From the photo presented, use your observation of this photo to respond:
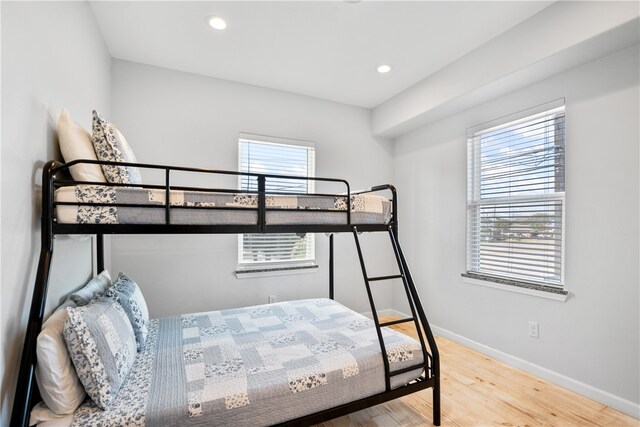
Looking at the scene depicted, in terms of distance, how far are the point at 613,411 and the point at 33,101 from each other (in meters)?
3.55

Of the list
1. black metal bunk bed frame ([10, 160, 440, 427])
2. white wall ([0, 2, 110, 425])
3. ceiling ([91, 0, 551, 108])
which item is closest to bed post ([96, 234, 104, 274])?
white wall ([0, 2, 110, 425])

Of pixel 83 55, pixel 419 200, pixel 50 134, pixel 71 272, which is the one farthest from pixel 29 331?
pixel 419 200

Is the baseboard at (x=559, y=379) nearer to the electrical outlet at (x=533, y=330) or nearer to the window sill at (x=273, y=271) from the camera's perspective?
the electrical outlet at (x=533, y=330)

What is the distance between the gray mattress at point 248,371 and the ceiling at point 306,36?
6.94 feet

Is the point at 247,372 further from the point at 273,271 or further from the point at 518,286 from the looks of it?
the point at 518,286

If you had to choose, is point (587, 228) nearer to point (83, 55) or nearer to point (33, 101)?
point (33, 101)

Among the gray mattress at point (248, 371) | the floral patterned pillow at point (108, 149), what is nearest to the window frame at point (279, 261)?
the gray mattress at point (248, 371)

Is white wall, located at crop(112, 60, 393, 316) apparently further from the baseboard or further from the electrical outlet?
the electrical outlet

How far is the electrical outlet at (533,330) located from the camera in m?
2.35

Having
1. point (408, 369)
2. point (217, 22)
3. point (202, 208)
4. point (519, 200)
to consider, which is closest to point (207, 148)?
point (217, 22)

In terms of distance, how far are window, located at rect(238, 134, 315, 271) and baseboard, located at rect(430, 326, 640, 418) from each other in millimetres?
1781

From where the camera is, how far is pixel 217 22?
6.98ft

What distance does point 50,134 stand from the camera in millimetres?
1485

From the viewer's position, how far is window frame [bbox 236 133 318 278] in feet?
10.0
